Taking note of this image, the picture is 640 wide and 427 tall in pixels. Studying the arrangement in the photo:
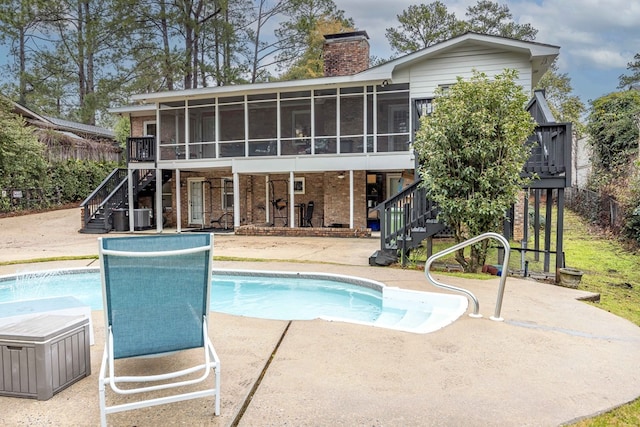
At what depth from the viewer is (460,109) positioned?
23.4 feet

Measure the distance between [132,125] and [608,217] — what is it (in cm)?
1857

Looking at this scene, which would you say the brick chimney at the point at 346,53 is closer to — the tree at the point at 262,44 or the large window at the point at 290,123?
the large window at the point at 290,123

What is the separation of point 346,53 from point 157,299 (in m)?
15.2

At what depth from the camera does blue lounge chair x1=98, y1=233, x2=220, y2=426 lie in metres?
2.69

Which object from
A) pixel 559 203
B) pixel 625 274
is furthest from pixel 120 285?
pixel 625 274

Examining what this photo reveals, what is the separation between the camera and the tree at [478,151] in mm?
7020

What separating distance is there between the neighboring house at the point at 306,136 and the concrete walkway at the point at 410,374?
30.0 ft

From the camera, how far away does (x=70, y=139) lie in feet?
76.1

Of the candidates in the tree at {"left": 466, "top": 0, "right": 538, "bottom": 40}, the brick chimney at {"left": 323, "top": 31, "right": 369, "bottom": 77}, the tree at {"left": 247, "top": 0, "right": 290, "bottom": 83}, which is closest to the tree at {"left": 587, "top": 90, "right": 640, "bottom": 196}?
the brick chimney at {"left": 323, "top": 31, "right": 369, "bottom": 77}

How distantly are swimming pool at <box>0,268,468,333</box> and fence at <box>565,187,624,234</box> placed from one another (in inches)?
372

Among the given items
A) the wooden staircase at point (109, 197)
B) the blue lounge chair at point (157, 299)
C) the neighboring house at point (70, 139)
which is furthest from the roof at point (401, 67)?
the blue lounge chair at point (157, 299)

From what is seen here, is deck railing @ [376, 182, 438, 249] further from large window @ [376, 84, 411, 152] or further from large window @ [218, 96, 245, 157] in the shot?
large window @ [218, 96, 245, 157]

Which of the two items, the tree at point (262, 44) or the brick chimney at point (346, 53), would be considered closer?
the brick chimney at point (346, 53)

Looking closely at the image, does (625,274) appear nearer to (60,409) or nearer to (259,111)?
(60,409)
